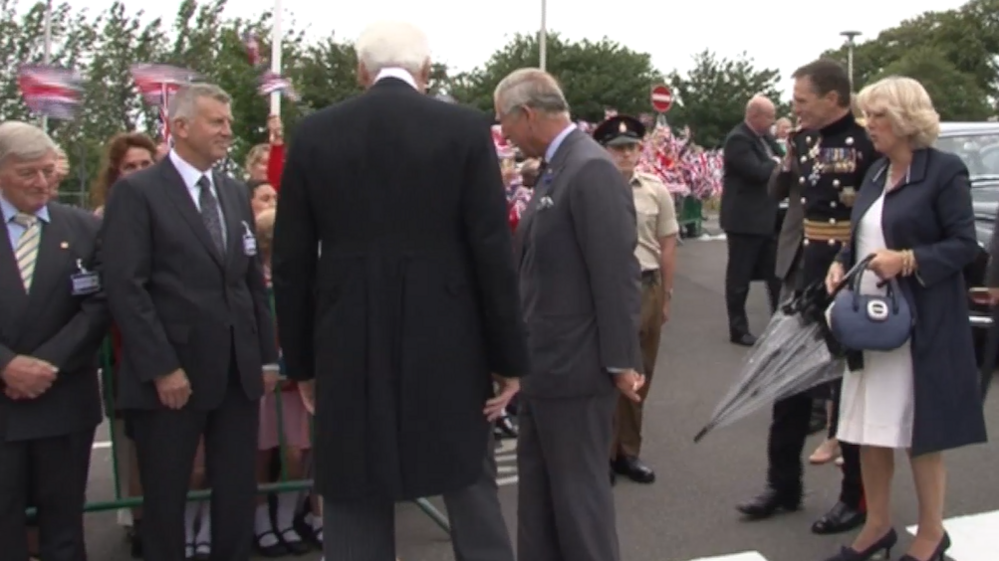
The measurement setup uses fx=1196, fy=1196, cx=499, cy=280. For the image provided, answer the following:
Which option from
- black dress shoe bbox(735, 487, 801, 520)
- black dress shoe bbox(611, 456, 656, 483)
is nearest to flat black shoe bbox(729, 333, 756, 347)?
black dress shoe bbox(611, 456, 656, 483)

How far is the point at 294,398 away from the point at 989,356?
3.32 metres

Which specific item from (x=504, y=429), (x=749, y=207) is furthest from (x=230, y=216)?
(x=749, y=207)

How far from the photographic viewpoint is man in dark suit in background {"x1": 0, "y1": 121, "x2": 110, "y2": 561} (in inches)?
165

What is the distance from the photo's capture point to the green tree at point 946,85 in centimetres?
5650

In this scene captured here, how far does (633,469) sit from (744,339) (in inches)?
173

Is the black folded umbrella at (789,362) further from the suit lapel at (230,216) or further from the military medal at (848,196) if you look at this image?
the suit lapel at (230,216)

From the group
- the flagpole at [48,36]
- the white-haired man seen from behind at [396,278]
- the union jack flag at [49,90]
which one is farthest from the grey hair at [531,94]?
the flagpole at [48,36]

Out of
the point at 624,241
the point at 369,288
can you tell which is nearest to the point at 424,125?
the point at 369,288

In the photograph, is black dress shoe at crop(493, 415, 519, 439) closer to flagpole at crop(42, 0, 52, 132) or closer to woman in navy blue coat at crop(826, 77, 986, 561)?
woman in navy blue coat at crop(826, 77, 986, 561)

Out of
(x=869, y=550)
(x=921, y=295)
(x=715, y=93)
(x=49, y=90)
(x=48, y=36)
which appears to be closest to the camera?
(x=921, y=295)

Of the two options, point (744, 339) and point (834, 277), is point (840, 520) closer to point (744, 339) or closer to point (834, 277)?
point (834, 277)

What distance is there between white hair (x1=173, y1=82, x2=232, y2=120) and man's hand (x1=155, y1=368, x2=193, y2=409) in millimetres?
957

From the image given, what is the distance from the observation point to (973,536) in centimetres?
512

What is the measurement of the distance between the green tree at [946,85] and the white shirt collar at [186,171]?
55.0 m
